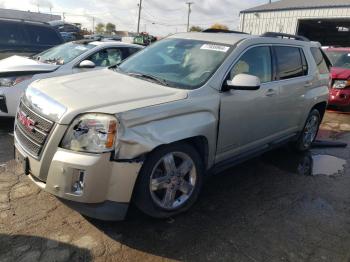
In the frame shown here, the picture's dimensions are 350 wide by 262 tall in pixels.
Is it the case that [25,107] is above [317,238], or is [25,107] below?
above

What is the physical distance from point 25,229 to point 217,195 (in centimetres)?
203

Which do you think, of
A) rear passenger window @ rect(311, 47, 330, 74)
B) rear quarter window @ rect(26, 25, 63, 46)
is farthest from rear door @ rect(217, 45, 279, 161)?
rear quarter window @ rect(26, 25, 63, 46)

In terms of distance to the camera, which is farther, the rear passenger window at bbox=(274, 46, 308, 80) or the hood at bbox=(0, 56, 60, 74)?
the hood at bbox=(0, 56, 60, 74)

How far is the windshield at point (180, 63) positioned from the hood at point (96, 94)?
0.23 meters

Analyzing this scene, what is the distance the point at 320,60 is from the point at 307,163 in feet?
5.56

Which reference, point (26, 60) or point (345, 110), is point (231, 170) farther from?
point (345, 110)

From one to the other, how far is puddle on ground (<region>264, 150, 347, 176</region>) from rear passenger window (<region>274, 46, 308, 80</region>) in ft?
4.30

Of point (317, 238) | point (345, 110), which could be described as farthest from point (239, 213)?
point (345, 110)

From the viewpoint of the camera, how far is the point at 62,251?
2.94 m

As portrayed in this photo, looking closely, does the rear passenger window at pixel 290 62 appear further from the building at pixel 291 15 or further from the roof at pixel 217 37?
the building at pixel 291 15

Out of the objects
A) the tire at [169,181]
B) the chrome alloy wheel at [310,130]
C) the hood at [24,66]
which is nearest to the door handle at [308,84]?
the chrome alloy wheel at [310,130]

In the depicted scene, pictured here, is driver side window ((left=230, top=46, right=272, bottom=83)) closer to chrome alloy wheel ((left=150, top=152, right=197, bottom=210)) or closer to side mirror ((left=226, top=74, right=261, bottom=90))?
side mirror ((left=226, top=74, right=261, bottom=90))

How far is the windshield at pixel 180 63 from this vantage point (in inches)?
148

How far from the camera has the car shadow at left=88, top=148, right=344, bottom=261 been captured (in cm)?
313
